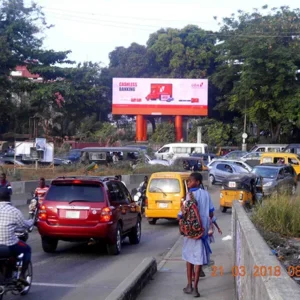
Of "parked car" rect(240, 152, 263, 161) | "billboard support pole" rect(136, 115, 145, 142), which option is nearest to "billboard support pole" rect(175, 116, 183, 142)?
"billboard support pole" rect(136, 115, 145, 142)

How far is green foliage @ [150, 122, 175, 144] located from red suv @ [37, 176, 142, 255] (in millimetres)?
49996

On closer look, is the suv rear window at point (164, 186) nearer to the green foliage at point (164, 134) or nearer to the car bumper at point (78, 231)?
the car bumper at point (78, 231)

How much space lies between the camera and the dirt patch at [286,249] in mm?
8711

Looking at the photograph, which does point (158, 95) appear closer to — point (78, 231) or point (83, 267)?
point (78, 231)

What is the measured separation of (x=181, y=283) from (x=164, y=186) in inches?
371

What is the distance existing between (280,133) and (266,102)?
757 centimetres

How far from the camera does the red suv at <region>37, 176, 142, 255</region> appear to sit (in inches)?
500

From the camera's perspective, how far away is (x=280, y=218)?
12.2 meters

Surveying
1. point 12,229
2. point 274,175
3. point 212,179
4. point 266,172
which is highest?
point 12,229

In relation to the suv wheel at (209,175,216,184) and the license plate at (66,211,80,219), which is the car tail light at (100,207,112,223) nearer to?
the license plate at (66,211,80,219)

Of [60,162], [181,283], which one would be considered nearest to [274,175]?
[60,162]

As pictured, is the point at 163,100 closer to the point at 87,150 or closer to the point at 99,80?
the point at 99,80

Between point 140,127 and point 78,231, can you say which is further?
point 140,127

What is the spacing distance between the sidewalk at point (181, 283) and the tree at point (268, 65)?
41.2 meters
